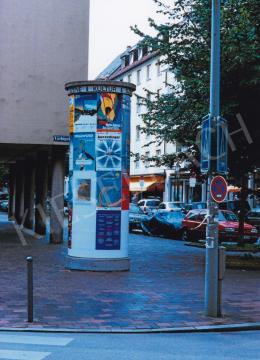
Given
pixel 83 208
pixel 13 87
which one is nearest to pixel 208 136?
pixel 83 208

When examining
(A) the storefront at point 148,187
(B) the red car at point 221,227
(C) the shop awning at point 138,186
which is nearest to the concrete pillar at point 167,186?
(A) the storefront at point 148,187

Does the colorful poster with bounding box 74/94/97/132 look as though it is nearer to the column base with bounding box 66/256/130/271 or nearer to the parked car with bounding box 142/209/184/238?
the column base with bounding box 66/256/130/271

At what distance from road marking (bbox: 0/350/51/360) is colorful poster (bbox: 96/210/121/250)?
8304 millimetres

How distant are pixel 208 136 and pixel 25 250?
38.2 feet

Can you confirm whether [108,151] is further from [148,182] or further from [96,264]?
[148,182]

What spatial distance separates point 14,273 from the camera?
14406 millimetres

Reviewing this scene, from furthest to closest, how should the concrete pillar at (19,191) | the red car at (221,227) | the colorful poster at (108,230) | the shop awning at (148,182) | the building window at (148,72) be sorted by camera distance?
the building window at (148,72) → the shop awning at (148,182) → the concrete pillar at (19,191) → the red car at (221,227) → the colorful poster at (108,230)

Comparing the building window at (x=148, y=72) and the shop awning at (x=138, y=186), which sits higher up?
the building window at (x=148, y=72)

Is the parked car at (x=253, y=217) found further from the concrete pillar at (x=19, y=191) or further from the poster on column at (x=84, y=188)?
the poster on column at (x=84, y=188)

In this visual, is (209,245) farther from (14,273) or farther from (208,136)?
(14,273)

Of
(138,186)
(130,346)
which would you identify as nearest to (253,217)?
(130,346)

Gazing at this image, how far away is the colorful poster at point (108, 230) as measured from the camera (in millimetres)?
15406

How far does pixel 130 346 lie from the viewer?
24.7ft

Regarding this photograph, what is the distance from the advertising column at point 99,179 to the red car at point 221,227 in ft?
36.2
